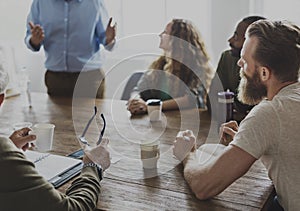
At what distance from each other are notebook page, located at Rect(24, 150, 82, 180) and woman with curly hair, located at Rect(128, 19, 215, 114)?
744 mm

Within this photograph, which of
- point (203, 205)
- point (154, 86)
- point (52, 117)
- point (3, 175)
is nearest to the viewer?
point (3, 175)

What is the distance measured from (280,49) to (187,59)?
1.02 m

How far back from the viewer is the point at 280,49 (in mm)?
1384

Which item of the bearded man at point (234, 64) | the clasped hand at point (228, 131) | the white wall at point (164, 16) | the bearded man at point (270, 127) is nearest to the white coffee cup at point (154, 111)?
the bearded man at point (234, 64)

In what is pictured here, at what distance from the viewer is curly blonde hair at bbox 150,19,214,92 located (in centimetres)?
237

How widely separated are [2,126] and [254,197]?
1416mm

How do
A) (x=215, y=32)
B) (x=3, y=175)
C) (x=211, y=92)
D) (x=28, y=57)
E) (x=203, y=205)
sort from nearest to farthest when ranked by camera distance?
(x=3, y=175), (x=203, y=205), (x=211, y=92), (x=215, y=32), (x=28, y=57)

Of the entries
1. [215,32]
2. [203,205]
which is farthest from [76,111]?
[215,32]

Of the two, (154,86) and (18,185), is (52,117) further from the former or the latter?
(18,185)

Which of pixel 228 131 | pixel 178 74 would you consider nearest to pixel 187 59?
pixel 178 74

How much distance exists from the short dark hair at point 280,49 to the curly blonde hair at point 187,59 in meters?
0.89

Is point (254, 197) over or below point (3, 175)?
below

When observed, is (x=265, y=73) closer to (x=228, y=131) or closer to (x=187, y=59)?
(x=228, y=131)

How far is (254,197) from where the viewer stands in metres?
1.34
